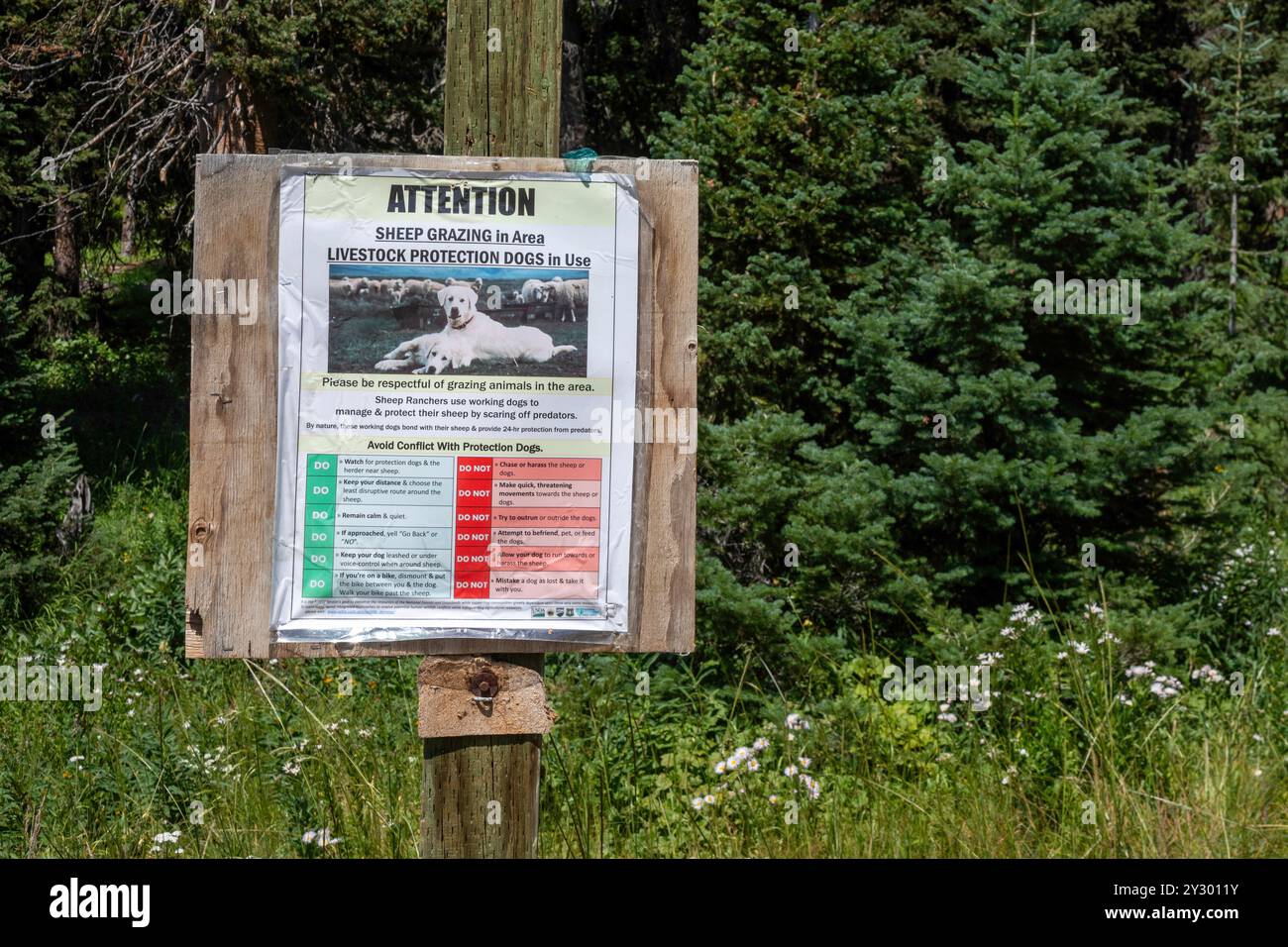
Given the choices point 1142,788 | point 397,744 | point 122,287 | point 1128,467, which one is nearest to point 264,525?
point 397,744

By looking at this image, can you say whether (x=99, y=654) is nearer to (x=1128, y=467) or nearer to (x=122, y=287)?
(x=1128, y=467)

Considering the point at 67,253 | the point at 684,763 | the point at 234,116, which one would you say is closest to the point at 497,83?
the point at 684,763

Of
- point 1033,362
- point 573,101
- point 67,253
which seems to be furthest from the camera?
point 67,253

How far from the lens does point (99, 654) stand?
6910mm

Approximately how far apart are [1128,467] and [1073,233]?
141 cm

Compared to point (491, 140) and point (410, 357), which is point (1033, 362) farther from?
point (410, 357)

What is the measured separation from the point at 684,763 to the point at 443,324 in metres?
3.21

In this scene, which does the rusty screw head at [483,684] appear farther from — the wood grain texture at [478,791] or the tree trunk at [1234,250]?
the tree trunk at [1234,250]

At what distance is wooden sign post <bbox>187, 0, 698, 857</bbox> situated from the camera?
8.83 feet

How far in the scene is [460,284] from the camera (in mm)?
2693

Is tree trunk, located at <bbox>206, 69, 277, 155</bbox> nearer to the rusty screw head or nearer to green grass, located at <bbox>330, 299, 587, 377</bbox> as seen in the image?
green grass, located at <bbox>330, 299, 587, 377</bbox>

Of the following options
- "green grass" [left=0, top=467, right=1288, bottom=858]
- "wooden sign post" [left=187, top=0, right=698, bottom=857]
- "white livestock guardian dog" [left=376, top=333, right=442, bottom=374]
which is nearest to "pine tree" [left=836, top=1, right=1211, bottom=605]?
"green grass" [left=0, top=467, right=1288, bottom=858]

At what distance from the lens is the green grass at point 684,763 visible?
12.4 feet

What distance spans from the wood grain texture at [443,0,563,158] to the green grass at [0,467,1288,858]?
1.86 meters
